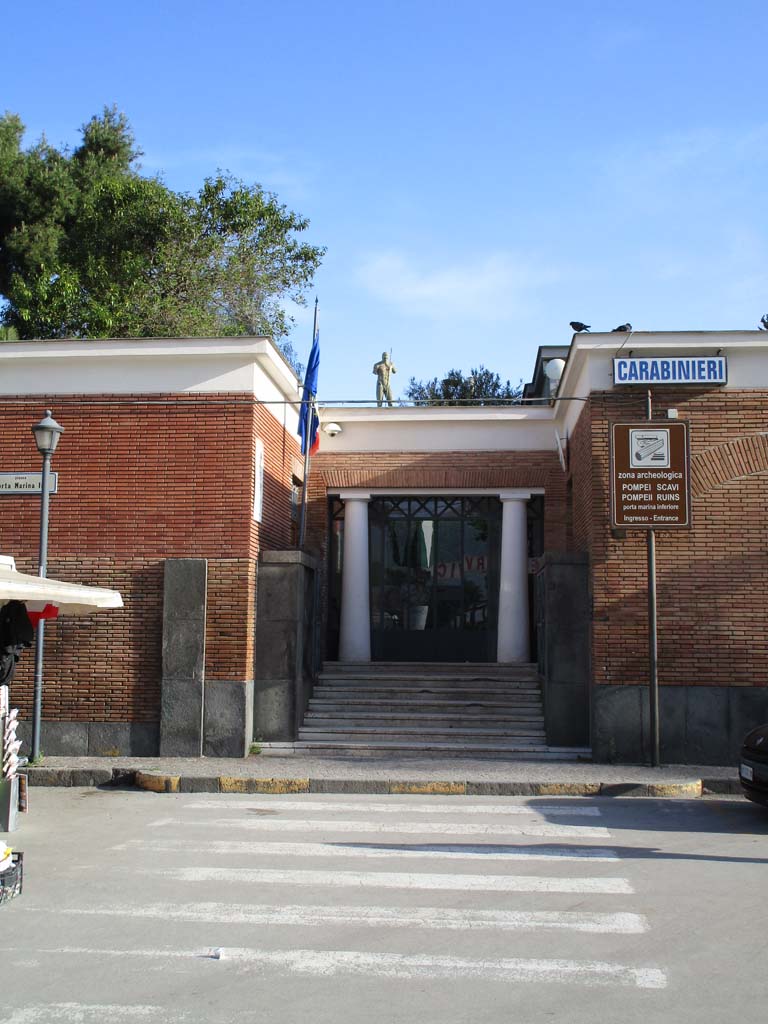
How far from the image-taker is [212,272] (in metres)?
28.9

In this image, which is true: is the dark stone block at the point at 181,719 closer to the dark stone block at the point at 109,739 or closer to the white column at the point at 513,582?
the dark stone block at the point at 109,739

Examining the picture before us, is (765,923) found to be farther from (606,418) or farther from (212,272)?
(212,272)

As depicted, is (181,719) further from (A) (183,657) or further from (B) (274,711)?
(B) (274,711)

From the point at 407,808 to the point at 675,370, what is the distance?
22.9ft

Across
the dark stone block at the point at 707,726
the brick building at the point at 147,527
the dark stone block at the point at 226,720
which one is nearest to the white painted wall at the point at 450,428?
the brick building at the point at 147,527

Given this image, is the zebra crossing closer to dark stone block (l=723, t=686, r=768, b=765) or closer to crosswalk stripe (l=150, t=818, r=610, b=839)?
crosswalk stripe (l=150, t=818, r=610, b=839)

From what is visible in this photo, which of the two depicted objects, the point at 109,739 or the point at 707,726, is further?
the point at 109,739

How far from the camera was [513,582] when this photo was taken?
18766mm

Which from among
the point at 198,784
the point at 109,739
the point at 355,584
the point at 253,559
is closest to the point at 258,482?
the point at 253,559

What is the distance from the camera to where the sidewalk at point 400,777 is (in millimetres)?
11961

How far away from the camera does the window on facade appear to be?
585 inches

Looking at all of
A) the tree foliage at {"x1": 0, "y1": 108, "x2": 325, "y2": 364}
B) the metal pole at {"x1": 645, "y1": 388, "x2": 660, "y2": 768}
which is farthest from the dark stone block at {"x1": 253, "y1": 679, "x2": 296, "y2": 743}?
the tree foliage at {"x1": 0, "y1": 108, "x2": 325, "y2": 364}

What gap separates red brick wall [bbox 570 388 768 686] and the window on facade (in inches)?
186

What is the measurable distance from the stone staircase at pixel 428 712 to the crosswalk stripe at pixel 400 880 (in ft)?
21.0
